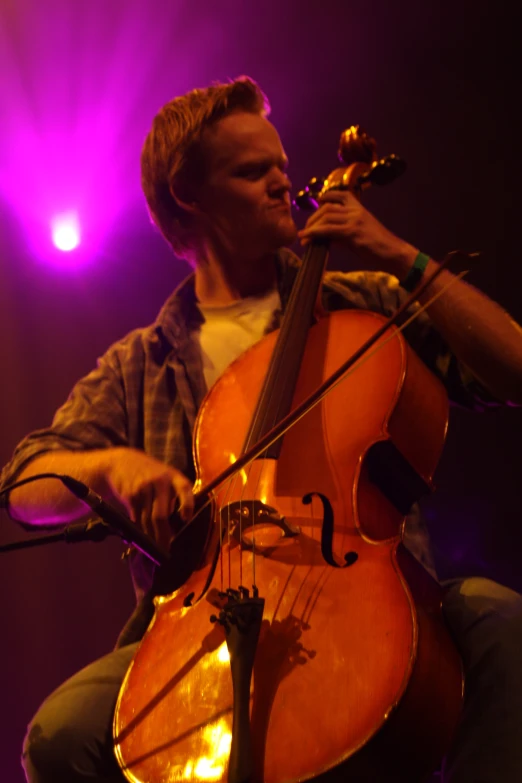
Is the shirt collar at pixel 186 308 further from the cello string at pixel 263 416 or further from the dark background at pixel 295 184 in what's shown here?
the dark background at pixel 295 184

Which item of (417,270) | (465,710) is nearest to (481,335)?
(417,270)

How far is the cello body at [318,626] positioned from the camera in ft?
2.23

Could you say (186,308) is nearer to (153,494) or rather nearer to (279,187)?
(279,187)

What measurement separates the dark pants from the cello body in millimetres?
81

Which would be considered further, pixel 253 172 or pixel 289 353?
pixel 253 172

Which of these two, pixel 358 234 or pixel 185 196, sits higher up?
pixel 185 196

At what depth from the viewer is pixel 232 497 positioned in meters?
1.00

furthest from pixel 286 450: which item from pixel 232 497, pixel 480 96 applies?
pixel 480 96

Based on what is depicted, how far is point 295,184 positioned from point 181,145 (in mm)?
666

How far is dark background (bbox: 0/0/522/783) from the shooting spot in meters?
1.82

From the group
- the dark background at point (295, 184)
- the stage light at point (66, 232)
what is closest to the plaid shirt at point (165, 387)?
the dark background at point (295, 184)

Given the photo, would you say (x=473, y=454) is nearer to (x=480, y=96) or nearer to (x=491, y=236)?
(x=491, y=236)

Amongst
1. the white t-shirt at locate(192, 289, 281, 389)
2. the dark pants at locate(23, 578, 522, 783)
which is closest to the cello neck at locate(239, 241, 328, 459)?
the white t-shirt at locate(192, 289, 281, 389)

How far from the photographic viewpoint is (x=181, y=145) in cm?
166
